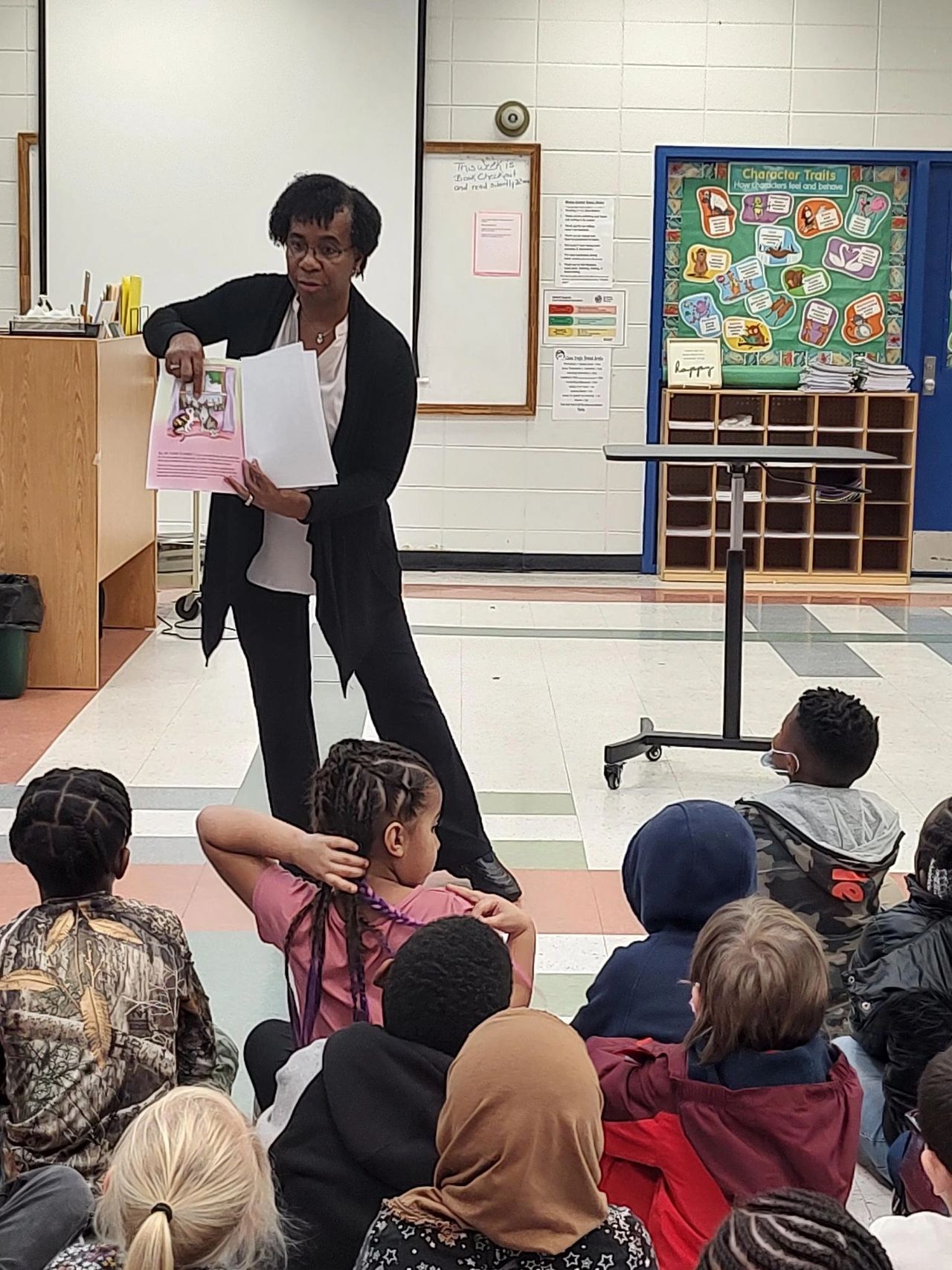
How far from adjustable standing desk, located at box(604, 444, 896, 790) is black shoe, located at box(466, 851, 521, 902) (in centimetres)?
100

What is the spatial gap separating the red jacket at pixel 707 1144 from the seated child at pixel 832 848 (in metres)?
0.79

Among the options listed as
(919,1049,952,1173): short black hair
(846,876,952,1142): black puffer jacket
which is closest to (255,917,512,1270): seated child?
(919,1049,952,1173): short black hair

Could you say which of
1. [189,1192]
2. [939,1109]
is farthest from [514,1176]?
[939,1109]

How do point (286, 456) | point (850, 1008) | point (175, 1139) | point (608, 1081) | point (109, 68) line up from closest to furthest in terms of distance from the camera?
point (175, 1139) → point (608, 1081) → point (850, 1008) → point (286, 456) → point (109, 68)

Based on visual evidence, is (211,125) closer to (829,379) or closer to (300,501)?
(829,379)

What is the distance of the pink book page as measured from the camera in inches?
123

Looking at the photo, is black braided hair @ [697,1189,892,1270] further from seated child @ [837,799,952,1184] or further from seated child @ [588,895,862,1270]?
seated child @ [837,799,952,1184]

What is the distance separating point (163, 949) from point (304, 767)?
1.19 metres

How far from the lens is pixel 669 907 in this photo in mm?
2244

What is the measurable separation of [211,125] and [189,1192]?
744 cm

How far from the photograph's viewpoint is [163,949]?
205cm

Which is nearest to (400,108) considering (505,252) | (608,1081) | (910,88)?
(505,252)

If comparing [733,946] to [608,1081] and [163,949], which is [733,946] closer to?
[608,1081]

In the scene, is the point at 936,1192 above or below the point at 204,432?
below
